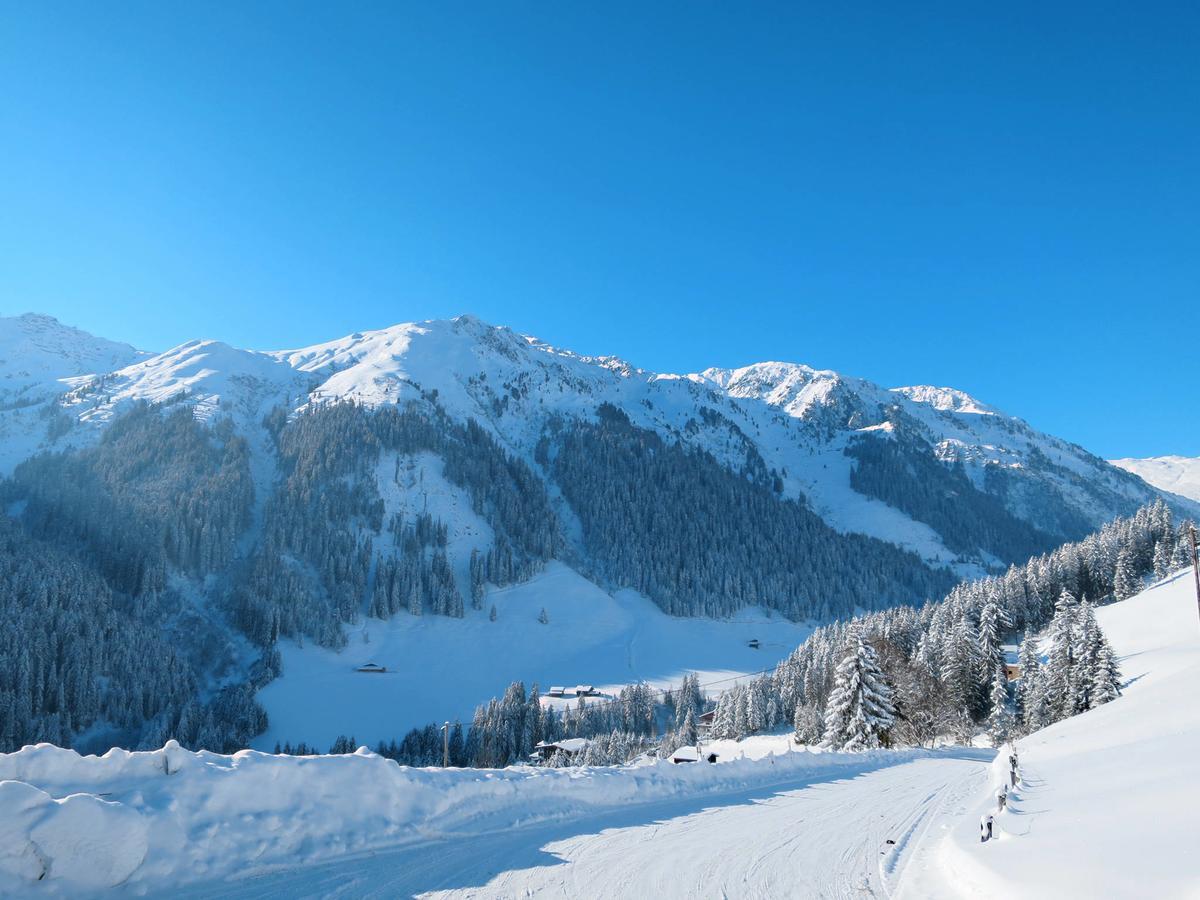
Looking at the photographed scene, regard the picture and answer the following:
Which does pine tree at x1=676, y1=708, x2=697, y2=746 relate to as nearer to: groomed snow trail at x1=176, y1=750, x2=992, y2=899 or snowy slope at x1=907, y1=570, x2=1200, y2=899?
snowy slope at x1=907, y1=570, x2=1200, y2=899

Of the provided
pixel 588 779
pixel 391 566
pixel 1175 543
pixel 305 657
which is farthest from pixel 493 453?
pixel 588 779

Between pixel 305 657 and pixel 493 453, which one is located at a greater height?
pixel 493 453

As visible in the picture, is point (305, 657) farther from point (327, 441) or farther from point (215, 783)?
point (215, 783)

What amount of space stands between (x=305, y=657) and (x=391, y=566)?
77.6 feet

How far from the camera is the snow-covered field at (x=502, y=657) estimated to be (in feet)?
291

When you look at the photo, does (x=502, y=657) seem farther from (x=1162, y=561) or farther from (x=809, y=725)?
(x=1162, y=561)

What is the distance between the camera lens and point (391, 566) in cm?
12125

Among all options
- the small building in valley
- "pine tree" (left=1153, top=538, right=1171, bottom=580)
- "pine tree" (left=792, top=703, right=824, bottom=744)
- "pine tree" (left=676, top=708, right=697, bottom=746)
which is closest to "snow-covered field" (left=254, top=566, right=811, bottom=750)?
the small building in valley

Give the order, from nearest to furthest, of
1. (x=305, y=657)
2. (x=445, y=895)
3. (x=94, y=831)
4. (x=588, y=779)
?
(x=94, y=831) → (x=445, y=895) → (x=588, y=779) → (x=305, y=657)

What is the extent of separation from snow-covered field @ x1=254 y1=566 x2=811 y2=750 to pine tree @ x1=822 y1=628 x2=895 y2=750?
64391 millimetres

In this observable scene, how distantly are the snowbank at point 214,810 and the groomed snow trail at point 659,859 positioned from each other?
0.39 meters

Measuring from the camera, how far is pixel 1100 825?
27.9ft

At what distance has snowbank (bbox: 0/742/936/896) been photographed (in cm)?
652

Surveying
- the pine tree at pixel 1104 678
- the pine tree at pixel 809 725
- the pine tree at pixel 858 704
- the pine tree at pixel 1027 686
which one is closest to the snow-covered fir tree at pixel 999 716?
the pine tree at pixel 1027 686
